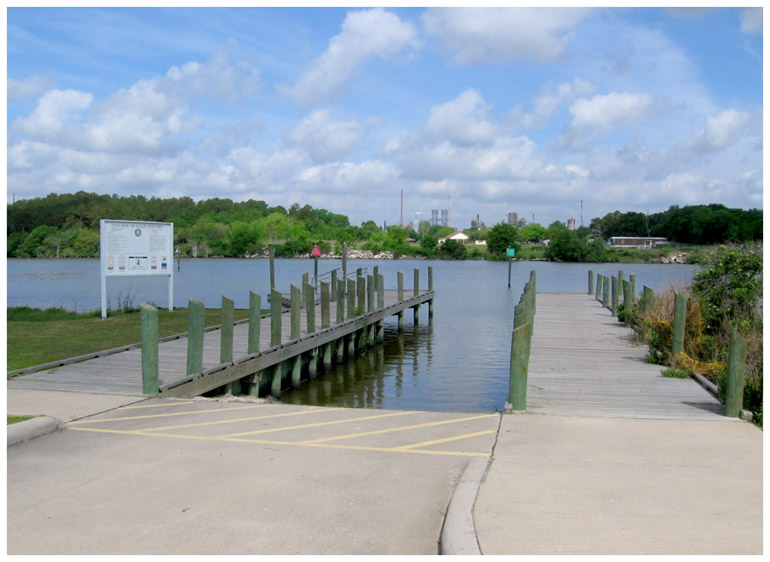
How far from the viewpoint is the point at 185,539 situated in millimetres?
4719

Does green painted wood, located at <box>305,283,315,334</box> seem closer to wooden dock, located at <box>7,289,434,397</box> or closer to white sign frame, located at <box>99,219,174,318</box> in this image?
wooden dock, located at <box>7,289,434,397</box>

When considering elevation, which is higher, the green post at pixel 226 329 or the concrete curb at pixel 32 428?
the green post at pixel 226 329

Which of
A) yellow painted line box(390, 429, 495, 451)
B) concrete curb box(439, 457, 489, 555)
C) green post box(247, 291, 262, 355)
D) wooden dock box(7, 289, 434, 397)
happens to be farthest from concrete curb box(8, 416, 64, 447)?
green post box(247, 291, 262, 355)

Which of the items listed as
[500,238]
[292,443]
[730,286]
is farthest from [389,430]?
[500,238]

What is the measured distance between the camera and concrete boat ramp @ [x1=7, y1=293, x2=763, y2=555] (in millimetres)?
4711

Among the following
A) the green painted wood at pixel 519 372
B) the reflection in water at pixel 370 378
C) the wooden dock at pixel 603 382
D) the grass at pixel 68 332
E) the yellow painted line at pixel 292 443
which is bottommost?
the reflection in water at pixel 370 378

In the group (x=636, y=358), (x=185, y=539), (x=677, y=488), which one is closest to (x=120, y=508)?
(x=185, y=539)

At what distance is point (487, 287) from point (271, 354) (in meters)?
43.7

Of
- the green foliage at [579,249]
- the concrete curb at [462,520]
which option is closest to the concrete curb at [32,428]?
the concrete curb at [462,520]

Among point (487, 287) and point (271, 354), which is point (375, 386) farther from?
point (487, 287)

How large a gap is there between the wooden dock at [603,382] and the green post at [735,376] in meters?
0.18

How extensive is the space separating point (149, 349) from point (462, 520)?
5873 millimetres

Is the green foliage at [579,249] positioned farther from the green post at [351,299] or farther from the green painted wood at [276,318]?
the green painted wood at [276,318]

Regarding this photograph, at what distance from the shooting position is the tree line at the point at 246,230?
105 meters
